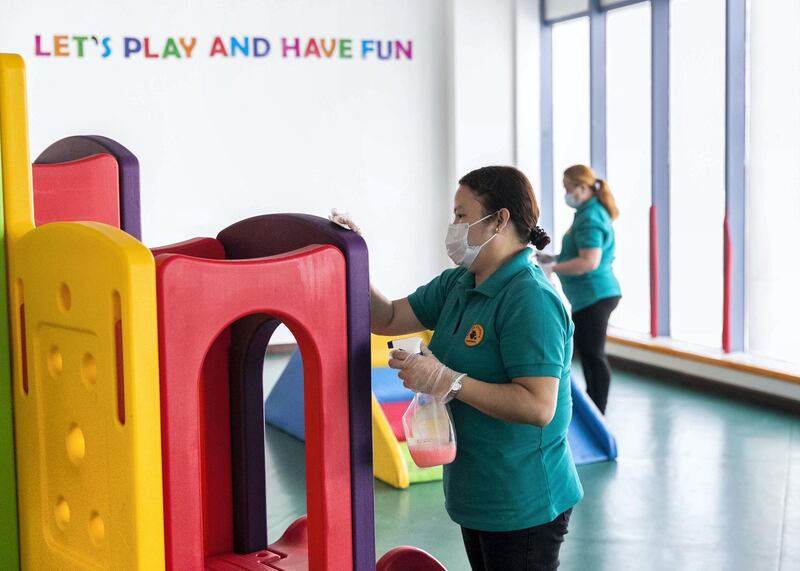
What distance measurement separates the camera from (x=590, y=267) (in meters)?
5.58

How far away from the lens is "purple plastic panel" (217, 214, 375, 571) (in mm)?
2369

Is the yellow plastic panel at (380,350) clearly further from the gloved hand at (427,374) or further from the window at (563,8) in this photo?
the window at (563,8)

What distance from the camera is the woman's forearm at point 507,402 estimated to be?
7.52 ft

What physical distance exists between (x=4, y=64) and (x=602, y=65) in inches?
253

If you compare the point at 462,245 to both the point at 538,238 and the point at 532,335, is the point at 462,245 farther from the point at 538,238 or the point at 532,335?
the point at 532,335

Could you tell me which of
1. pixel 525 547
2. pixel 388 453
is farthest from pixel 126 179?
pixel 388 453

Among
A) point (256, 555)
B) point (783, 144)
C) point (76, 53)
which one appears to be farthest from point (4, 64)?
point (76, 53)

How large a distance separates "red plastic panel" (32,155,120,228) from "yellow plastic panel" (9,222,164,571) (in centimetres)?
50

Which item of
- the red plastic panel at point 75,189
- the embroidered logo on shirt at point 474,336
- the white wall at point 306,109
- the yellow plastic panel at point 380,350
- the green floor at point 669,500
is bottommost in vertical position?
the green floor at point 669,500

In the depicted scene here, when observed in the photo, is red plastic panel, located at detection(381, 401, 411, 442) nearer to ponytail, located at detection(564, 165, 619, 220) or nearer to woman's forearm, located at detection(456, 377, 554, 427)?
ponytail, located at detection(564, 165, 619, 220)

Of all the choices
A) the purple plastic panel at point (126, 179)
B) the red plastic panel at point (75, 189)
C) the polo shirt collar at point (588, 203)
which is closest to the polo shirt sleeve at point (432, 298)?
the purple plastic panel at point (126, 179)

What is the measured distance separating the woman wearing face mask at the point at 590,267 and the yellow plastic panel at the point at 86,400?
364 centimetres

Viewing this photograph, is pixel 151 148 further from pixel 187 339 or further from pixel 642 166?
pixel 187 339

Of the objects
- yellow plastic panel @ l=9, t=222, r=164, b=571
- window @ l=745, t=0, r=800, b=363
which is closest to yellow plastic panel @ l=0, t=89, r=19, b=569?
yellow plastic panel @ l=9, t=222, r=164, b=571
